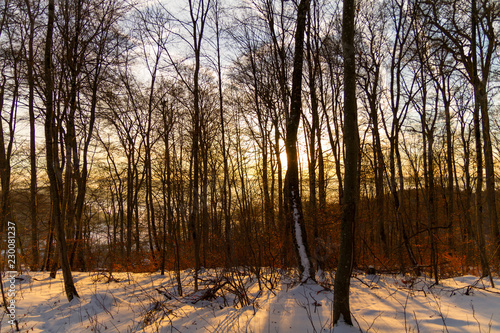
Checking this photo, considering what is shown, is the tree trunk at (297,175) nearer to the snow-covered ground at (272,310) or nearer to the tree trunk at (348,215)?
the snow-covered ground at (272,310)

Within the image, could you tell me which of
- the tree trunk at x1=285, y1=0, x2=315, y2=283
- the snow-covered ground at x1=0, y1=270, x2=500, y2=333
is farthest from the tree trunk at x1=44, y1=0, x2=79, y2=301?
the tree trunk at x1=285, y1=0, x2=315, y2=283

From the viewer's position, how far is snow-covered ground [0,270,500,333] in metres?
3.61

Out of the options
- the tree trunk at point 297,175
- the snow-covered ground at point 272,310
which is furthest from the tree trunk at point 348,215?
the tree trunk at point 297,175

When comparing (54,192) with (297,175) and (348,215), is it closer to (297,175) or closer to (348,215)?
(297,175)

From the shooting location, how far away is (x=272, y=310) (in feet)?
14.1

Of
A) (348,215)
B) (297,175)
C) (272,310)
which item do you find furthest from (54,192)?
(348,215)

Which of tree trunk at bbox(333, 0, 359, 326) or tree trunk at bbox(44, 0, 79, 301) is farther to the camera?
tree trunk at bbox(44, 0, 79, 301)

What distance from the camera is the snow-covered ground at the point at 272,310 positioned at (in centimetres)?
361

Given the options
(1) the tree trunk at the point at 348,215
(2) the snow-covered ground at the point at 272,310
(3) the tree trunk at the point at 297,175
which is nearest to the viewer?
(1) the tree trunk at the point at 348,215

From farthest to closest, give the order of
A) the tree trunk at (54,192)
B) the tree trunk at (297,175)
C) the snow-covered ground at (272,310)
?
1. the tree trunk at (297,175)
2. the tree trunk at (54,192)
3. the snow-covered ground at (272,310)

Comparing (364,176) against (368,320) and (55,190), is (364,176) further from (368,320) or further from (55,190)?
(55,190)

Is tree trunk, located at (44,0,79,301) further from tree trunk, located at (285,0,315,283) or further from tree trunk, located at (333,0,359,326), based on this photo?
tree trunk, located at (333,0,359,326)

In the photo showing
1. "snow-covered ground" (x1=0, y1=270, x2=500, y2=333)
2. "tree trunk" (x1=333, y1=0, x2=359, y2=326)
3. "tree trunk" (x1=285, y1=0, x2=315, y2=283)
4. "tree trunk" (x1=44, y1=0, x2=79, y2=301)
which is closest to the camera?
"tree trunk" (x1=333, y1=0, x2=359, y2=326)

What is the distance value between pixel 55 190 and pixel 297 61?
20.2ft
